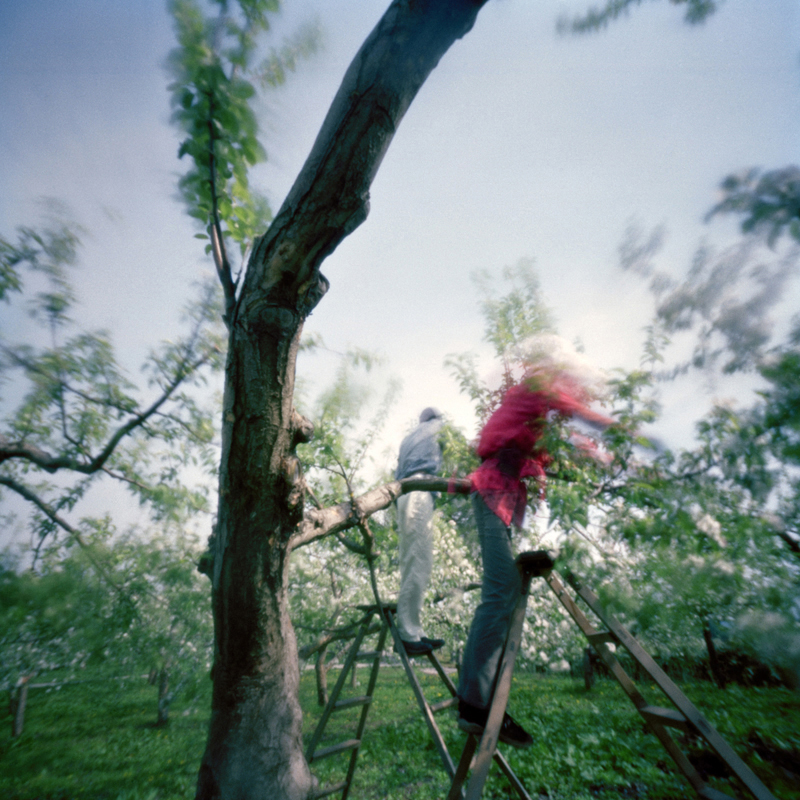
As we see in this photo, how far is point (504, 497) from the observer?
2.51 metres

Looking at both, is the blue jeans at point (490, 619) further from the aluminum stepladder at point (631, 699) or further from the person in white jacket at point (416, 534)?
the person in white jacket at point (416, 534)

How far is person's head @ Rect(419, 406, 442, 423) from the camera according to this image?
512 cm

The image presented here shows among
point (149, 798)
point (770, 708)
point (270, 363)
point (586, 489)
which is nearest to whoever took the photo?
point (270, 363)

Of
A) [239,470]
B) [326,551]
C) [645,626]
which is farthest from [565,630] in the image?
[239,470]

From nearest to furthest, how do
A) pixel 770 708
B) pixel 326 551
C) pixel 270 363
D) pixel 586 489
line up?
pixel 270 363
pixel 586 489
pixel 770 708
pixel 326 551

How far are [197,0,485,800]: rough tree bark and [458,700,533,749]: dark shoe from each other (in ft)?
2.90

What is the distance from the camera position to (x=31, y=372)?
17.9ft

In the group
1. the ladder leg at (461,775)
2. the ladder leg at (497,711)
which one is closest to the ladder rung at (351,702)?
the ladder leg at (461,775)

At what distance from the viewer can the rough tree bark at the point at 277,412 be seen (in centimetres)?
160

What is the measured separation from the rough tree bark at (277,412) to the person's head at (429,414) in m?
3.02

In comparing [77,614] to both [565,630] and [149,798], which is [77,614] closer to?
[149,798]

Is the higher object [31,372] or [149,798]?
[31,372]

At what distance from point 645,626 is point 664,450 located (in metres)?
1.18

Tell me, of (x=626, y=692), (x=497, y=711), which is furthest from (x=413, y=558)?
(x=626, y=692)
